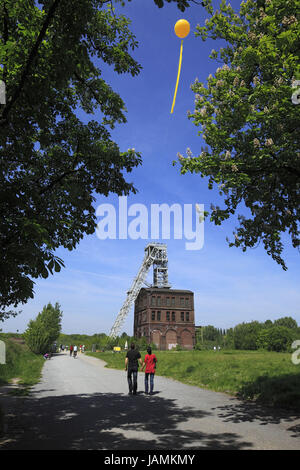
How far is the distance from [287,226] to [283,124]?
11.2ft

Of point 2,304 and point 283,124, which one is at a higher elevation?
point 283,124

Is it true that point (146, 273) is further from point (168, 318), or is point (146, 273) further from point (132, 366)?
point (132, 366)

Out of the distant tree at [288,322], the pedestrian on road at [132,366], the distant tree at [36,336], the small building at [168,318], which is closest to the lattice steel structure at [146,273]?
the small building at [168,318]

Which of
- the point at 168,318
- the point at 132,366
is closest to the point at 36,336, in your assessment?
the point at 168,318

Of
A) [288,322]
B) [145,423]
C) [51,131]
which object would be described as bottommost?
[288,322]

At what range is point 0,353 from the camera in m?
18.9

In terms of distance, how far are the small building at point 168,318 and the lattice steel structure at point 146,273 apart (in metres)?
2.27

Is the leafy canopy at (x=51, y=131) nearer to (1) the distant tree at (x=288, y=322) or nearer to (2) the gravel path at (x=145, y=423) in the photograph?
(2) the gravel path at (x=145, y=423)

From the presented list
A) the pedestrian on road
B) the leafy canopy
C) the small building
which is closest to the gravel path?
the pedestrian on road

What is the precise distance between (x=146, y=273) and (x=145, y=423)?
6403 cm

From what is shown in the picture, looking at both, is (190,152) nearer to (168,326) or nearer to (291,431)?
(291,431)

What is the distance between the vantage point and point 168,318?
67750mm

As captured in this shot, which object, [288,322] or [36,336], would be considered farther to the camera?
[288,322]

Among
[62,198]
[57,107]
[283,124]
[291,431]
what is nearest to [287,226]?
[283,124]
